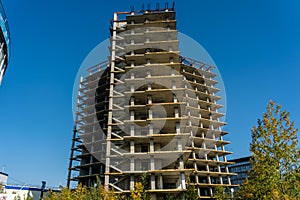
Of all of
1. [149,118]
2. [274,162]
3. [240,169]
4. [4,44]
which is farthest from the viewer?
[240,169]

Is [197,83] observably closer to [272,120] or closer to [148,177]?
[148,177]

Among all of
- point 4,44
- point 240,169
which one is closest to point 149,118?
point 4,44

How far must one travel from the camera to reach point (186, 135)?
3578 cm

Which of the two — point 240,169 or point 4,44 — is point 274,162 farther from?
point 240,169

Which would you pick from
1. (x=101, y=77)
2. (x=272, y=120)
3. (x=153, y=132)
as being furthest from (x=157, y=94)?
(x=272, y=120)

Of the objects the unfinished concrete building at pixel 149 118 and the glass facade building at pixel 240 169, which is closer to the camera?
the unfinished concrete building at pixel 149 118

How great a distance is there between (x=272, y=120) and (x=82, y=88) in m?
49.8

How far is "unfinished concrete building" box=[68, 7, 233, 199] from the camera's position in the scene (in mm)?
35500

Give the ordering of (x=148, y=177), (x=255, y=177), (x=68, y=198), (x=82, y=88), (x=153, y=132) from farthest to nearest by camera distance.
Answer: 1. (x=82, y=88)
2. (x=153, y=132)
3. (x=148, y=177)
4. (x=68, y=198)
5. (x=255, y=177)

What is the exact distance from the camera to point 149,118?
A: 37000 mm

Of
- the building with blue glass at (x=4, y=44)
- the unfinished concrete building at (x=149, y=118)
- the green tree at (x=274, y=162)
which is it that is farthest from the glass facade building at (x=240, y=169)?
the building with blue glass at (x=4, y=44)

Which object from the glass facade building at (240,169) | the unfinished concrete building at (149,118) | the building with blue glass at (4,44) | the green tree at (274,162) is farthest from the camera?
the glass facade building at (240,169)

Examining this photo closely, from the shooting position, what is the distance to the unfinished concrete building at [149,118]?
35.5 meters

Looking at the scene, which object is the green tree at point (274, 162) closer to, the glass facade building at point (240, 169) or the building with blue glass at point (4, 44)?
the building with blue glass at point (4, 44)
